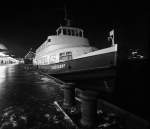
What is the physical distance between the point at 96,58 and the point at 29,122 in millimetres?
4737

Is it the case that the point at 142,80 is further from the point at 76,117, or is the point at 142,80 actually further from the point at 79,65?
the point at 76,117

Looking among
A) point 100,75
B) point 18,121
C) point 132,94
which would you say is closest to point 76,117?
point 18,121

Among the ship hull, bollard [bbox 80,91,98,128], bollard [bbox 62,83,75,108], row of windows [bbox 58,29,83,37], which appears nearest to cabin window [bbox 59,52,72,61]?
the ship hull

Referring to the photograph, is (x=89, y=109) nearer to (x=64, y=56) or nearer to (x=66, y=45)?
(x=64, y=56)

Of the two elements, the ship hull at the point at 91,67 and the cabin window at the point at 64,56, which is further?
the cabin window at the point at 64,56

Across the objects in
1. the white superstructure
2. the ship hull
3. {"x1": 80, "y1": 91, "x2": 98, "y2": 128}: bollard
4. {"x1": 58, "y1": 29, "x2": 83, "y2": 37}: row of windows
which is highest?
{"x1": 58, "y1": 29, "x2": 83, "y2": 37}: row of windows

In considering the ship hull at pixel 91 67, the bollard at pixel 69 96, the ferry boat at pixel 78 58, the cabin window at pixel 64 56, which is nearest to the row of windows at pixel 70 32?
the ferry boat at pixel 78 58

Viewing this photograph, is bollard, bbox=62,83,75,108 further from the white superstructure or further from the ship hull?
the white superstructure

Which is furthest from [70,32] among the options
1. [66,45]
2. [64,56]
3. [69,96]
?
[69,96]

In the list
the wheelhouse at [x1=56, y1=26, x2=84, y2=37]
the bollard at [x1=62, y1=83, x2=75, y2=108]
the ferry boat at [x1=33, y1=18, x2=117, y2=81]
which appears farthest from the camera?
the wheelhouse at [x1=56, y1=26, x2=84, y2=37]

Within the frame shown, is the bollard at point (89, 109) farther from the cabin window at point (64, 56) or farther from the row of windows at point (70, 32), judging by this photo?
the row of windows at point (70, 32)

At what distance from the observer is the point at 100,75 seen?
277 inches

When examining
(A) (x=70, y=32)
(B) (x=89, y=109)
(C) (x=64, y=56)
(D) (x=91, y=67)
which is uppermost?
(A) (x=70, y=32)

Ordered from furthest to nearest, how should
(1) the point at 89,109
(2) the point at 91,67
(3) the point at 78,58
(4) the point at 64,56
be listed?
(4) the point at 64,56
(3) the point at 78,58
(2) the point at 91,67
(1) the point at 89,109
